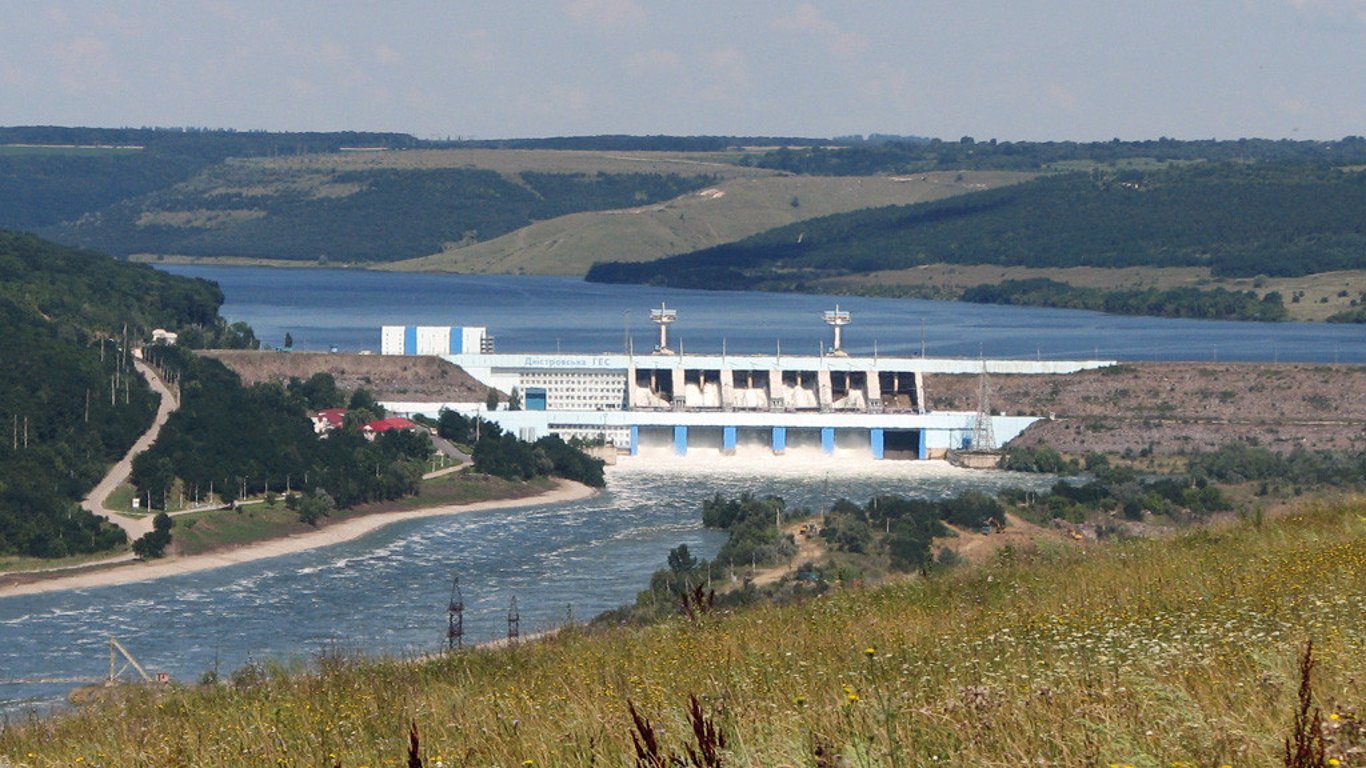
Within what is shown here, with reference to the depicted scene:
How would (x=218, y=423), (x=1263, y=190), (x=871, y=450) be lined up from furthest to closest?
(x=1263, y=190) → (x=871, y=450) → (x=218, y=423)

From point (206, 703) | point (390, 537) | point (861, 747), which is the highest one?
point (861, 747)

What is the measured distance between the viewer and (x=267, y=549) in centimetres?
4500

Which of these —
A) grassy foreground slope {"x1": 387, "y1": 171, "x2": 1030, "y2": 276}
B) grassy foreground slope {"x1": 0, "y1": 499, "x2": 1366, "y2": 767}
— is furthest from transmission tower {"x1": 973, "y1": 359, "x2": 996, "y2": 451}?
grassy foreground slope {"x1": 387, "y1": 171, "x2": 1030, "y2": 276}

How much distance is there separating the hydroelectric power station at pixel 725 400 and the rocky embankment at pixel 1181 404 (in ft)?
3.97

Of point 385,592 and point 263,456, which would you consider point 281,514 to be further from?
point 385,592

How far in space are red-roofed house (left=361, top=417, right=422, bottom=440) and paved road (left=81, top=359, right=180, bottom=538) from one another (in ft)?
17.3

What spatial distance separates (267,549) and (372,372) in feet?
93.9

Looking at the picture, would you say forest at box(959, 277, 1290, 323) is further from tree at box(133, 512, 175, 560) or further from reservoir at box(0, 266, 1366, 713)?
tree at box(133, 512, 175, 560)

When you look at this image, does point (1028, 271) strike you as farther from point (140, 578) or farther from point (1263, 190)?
point (140, 578)

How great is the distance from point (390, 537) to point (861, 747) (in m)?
42.1

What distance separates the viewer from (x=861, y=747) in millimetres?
5984

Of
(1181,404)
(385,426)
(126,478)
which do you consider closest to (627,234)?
(1181,404)

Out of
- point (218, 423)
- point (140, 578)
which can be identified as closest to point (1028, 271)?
point (218, 423)

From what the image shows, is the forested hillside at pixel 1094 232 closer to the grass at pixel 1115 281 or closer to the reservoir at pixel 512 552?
the grass at pixel 1115 281
